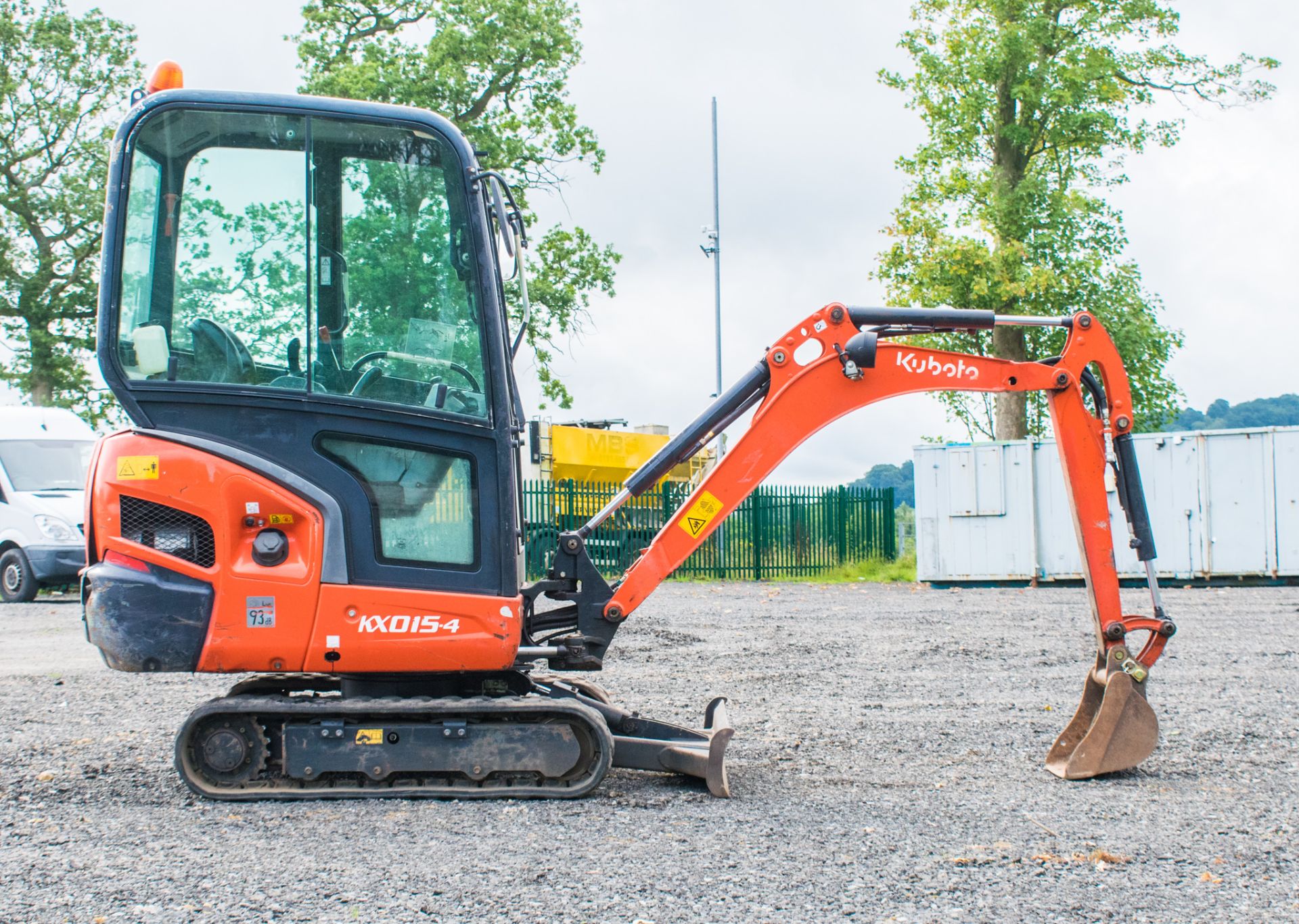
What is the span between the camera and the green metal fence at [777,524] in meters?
20.1

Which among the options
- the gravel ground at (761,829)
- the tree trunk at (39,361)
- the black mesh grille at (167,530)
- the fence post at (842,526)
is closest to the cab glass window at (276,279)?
the black mesh grille at (167,530)

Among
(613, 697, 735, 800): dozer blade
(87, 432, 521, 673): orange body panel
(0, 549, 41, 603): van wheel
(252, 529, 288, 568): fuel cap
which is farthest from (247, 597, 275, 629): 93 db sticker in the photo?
(0, 549, 41, 603): van wheel

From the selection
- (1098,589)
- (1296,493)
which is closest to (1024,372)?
(1098,589)

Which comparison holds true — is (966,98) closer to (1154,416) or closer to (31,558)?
(1154,416)

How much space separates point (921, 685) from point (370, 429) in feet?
17.1

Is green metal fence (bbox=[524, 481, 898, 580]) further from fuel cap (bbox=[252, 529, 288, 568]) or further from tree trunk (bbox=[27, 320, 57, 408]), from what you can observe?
fuel cap (bbox=[252, 529, 288, 568])

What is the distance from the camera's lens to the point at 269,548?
5.22 meters

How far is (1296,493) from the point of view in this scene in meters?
17.1

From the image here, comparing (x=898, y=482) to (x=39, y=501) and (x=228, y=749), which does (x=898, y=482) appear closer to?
(x=39, y=501)

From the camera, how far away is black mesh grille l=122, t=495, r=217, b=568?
5.22 meters

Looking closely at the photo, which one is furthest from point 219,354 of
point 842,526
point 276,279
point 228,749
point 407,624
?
point 842,526

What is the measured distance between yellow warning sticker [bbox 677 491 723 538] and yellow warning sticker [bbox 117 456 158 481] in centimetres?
245

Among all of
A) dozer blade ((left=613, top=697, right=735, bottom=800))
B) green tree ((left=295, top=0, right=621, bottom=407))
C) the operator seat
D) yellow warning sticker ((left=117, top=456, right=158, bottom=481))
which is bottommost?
dozer blade ((left=613, top=697, right=735, bottom=800))

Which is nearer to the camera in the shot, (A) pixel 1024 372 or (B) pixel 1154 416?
(A) pixel 1024 372
